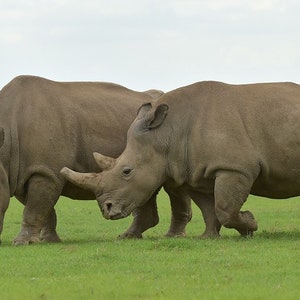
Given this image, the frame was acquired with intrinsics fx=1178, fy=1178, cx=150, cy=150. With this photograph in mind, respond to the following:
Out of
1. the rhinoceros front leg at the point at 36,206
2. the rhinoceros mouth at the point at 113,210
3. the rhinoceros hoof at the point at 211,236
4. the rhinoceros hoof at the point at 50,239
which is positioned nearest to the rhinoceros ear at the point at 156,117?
the rhinoceros mouth at the point at 113,210

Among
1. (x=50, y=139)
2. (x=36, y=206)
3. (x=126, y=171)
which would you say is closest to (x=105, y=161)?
(x=126, y=171)

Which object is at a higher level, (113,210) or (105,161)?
(105,161)

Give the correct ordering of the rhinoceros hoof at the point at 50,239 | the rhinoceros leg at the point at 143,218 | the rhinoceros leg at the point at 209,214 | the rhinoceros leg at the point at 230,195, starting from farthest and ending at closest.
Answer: the rhinoceros leg at the point at 143,218 → the rhinoceros hoof at the point at 50,239 → the rhinoceros leg at the point at 209,214 → the rhinoceros leg at the point at 230,195

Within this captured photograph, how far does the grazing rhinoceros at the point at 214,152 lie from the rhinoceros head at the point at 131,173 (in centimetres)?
1

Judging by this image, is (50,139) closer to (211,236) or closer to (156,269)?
(211,236)

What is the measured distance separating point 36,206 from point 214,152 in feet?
9.13

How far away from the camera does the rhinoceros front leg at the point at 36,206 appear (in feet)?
56.5

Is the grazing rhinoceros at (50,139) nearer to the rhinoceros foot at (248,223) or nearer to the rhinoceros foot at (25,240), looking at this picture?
the rhinoceros foot at (25,240)

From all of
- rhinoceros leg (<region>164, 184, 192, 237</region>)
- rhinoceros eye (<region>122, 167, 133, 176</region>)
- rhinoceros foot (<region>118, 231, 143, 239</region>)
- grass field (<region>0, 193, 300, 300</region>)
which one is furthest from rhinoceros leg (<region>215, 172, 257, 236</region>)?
rhinoceros leg (<region>164, 184, 192, 237</region>)

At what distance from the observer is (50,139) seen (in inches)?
683

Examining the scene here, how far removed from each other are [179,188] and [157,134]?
106cm

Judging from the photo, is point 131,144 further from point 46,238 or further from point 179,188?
point 46,238

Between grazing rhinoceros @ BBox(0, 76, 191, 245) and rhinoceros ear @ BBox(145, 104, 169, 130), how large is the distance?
113 centimetres

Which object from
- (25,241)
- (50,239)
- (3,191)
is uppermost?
(3,191)
